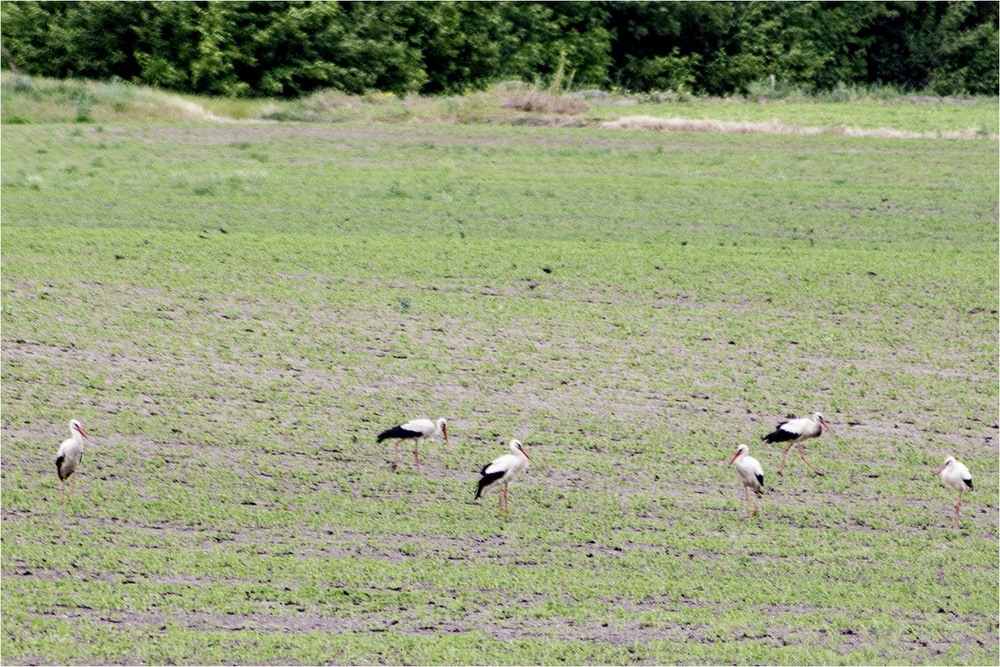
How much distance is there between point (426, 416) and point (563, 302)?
506cm

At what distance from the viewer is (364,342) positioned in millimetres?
17062

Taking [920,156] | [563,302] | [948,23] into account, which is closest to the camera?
[563,302]

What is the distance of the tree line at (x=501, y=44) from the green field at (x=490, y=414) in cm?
2407

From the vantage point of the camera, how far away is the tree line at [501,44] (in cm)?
5038

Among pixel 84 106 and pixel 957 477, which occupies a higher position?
pixel 957 477

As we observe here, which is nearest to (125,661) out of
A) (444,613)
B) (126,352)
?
(444,613)

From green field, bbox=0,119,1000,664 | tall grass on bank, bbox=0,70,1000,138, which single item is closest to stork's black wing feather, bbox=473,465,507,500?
green field, bbox=0,119,1000,664

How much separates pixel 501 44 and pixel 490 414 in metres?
43.7

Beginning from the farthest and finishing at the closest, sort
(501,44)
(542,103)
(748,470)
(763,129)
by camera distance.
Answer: (501,44), (542,103), (763,129), (748,470)

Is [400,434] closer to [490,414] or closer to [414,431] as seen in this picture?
[414,431]

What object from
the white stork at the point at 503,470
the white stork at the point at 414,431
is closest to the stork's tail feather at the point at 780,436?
the white stork at the point at 503,470

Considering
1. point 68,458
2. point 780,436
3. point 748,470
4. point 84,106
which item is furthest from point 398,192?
point 84,106

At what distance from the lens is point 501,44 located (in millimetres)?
56000

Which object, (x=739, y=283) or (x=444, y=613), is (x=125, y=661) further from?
(x=739, y=283)
